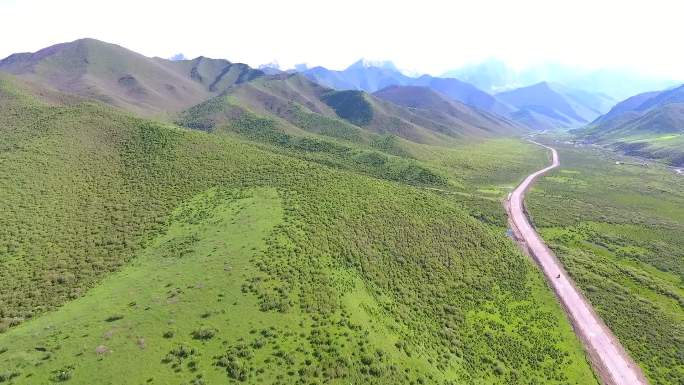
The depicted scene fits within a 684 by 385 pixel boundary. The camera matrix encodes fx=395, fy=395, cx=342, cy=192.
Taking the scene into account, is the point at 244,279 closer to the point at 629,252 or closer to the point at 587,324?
the point at 587,324

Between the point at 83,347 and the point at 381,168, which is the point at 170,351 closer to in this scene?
the point at 83,347

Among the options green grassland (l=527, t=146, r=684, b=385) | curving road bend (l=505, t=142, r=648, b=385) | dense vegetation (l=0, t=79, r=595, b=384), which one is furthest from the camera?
green grassland (l=527, t=146, r=684, b=385)

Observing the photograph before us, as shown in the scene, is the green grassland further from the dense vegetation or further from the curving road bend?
the dense vegetation

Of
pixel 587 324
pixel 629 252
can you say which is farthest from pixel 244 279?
pixel 629 252

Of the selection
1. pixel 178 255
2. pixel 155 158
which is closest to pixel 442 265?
pixel 178 255

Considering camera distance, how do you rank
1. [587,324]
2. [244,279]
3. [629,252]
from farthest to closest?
[629,252], [587,324], [244,279]

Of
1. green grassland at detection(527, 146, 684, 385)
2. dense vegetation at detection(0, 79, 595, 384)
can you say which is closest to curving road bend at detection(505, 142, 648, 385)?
green grassland at detection(527, 146, 684, 385)

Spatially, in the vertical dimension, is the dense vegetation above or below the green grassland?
above

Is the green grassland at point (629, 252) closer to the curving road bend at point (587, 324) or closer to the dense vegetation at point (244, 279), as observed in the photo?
the curving road bend at point (587, 324)
